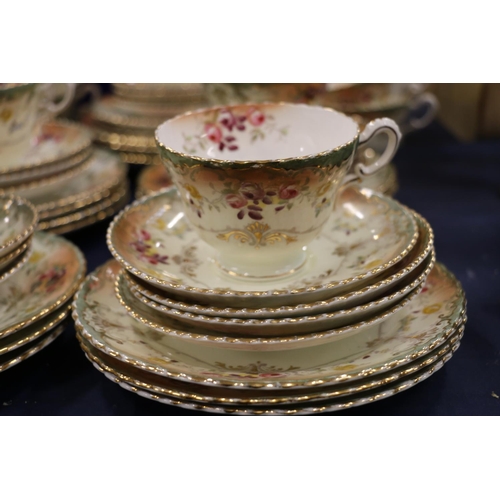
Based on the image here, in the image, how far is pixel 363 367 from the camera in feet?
1.77

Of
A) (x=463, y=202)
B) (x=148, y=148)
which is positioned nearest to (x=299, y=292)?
(x=463, y=202)

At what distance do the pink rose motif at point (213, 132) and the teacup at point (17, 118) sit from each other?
0.32m

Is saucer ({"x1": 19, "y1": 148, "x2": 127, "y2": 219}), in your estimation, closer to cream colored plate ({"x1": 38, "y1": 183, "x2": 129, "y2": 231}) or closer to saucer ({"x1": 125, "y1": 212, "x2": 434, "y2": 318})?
cream colored plate ({"x1": 38, "y1": 183, "x2": 129, "y2": 231})

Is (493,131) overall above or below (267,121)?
below

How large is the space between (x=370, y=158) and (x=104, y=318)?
2.23 feet

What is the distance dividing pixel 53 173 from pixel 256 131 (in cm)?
34

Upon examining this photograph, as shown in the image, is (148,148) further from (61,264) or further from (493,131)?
(493,131)

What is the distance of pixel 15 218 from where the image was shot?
75 centimetres

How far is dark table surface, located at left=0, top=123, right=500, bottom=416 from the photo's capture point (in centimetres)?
60

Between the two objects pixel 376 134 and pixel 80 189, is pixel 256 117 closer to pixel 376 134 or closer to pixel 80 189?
pixel 376 134

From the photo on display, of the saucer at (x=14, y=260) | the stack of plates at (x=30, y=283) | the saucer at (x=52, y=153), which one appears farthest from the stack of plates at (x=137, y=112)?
the saucer at (x=14, y=260)

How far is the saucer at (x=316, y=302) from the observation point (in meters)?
0.54

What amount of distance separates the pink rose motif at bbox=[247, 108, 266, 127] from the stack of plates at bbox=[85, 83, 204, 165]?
44 centimetres

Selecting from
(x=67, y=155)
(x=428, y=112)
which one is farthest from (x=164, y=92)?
(x=428, y=112)
